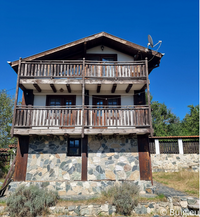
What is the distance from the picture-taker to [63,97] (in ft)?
37.6

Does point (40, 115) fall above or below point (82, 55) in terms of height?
below

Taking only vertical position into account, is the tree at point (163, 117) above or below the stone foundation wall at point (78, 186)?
above

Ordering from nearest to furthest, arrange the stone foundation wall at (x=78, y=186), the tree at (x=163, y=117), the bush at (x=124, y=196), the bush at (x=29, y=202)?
1. the bush at (x=29, y=202)
2. the bush at (x=124, y=196)
3. the stone foundation wall at (x=78, y=186)
4. the tree at (x=163, y=117)

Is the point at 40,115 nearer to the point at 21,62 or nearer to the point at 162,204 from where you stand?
the point at 21,62

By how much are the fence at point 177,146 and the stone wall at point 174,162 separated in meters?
0.34

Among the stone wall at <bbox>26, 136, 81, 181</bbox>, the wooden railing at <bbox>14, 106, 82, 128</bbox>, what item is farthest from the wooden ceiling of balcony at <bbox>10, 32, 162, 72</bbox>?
the stone wall at <bbox>26, 136, 81, 181</bbox>

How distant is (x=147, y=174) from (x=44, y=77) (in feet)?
25.2

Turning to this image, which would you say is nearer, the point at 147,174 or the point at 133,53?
the point at 147,174

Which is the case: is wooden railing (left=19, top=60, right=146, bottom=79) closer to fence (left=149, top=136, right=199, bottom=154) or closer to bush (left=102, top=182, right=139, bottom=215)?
bush (left=102, top=182, right=139, bottom=215)

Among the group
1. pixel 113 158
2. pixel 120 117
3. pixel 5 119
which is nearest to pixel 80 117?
pixel 120 117

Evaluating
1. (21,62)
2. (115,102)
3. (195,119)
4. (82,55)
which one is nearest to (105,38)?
(82,55)

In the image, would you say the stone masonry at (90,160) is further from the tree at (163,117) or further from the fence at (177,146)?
the tree at (163,117)

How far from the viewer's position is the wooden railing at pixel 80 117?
31.8 ft

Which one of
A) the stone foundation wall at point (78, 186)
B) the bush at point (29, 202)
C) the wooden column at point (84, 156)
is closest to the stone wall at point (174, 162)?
the stone foundation wall at point (78, 186)
